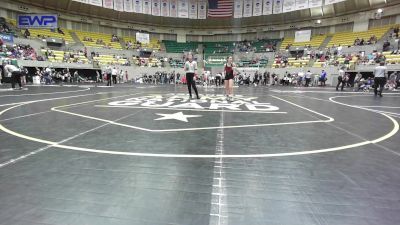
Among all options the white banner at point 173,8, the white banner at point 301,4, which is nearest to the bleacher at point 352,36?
the white banner at point 301,4

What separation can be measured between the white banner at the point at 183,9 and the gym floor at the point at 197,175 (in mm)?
39981

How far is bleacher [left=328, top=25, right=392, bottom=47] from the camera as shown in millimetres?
29688

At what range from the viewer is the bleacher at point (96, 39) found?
3565 centimetres

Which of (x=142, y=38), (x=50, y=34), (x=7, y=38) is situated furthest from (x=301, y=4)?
(x=7, y=38)

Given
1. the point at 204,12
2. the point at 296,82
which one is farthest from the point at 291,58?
the point at 204,12

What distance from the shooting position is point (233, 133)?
15.3 ft

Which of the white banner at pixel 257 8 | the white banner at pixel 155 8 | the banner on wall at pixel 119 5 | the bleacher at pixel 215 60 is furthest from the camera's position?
the white banner at pixel 155 8

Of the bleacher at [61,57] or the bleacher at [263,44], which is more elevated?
the bleacher at [263,44]

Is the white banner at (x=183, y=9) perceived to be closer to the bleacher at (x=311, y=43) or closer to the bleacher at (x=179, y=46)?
the bleacher at (x=179, y=46)

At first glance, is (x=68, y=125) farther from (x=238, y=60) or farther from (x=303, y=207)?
(x=238, y=60)

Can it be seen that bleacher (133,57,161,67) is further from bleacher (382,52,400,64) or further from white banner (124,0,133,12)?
bleacher (382,52,400,64)

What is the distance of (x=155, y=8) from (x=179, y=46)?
6.85m

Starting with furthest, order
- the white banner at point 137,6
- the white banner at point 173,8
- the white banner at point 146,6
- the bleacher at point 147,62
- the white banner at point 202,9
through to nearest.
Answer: the white banner at point 202,9
the white banner at point 173,8
the white banner at point 146,6
the white banner at point 137,6
the bleacher at point 147,62

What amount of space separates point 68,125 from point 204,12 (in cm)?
4045
